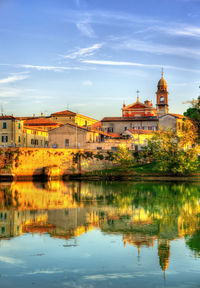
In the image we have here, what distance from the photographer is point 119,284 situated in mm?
14867

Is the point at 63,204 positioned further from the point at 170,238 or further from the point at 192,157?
the point at 192,157

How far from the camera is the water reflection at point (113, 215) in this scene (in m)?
22.6

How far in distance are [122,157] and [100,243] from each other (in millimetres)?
46171

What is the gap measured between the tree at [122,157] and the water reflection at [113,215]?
20632mm

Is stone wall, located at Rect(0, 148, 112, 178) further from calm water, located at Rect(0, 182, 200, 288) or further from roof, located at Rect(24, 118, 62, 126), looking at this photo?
roof, located at Rect(24, 118, 62, 126)

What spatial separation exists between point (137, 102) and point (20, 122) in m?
45.5

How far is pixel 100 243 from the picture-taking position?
21.2 meters

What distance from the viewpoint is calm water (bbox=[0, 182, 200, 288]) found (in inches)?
617

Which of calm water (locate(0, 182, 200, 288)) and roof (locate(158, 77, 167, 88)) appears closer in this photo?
calm water (locate(0, 182, 200, 288))

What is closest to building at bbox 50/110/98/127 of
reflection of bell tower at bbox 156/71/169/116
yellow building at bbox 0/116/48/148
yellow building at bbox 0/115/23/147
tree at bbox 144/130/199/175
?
reflection of bell tower at bbox 156/71/169/116

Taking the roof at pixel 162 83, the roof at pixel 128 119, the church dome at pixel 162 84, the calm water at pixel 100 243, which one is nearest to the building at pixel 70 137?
the roof at pixel 128 119

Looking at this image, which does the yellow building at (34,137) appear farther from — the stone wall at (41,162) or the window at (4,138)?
the stone wall at (41,162)

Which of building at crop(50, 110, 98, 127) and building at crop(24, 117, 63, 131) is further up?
building at crop(50, 110, 98, 127)

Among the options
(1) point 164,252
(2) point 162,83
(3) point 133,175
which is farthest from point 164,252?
(2) point 162,83
